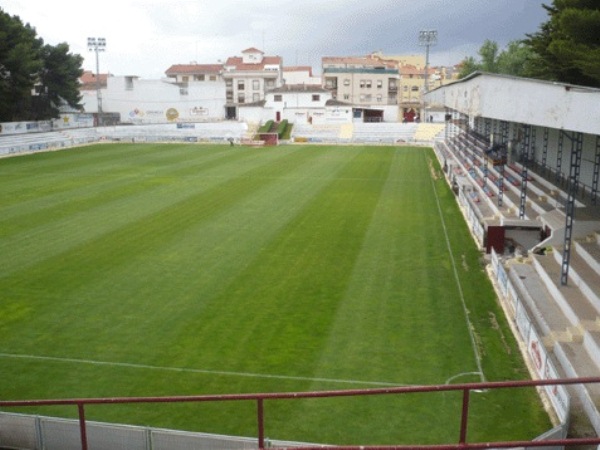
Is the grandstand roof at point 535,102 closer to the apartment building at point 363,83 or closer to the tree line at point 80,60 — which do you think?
the tree line at point 80,60

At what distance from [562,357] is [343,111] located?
69.5 metres

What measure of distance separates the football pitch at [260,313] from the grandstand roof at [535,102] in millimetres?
4867

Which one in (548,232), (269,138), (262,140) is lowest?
(548,232)

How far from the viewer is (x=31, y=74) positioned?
217 ft

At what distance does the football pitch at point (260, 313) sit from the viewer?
35.4ft

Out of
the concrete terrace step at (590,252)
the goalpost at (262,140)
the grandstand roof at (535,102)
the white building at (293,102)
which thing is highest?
the white building at (293,102)

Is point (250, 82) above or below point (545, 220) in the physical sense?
above

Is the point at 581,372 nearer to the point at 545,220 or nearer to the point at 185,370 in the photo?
the point at 185,370

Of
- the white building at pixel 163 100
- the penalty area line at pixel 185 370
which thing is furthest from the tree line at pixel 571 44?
the white building at pixel 163 100

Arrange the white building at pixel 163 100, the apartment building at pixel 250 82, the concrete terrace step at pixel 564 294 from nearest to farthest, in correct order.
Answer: the concrete terrace step at pixel 564 294 < the white building at pixel 163 100 < the apartment building at pixel 250 82

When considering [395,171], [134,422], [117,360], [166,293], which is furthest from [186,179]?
[134,422]

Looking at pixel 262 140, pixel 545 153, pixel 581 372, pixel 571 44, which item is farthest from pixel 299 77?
pixel 581 372

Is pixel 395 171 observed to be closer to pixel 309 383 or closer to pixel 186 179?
pixel 186 179

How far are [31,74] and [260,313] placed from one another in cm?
6056
